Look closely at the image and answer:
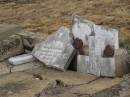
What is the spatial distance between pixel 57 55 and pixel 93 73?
55 cm

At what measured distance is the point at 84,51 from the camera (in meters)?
5.14

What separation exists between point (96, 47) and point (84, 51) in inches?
8.9

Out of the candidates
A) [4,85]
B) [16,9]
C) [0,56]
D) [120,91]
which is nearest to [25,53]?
[0,56]

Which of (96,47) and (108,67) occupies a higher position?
(96,47)

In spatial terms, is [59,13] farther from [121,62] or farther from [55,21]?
[121,62]

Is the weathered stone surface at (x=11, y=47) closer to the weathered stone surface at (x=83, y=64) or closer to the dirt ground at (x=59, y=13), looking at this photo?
the weathered stone surface at (x=83, y=64)

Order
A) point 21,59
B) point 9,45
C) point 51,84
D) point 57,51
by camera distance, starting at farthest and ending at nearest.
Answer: point 9,45
point 21,59
point 57,51
point 51,84

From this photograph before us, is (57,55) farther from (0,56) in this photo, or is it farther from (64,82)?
(0,56)

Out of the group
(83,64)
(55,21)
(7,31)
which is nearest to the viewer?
(83,64)

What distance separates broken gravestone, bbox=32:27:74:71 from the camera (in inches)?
204

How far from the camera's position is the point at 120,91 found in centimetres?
430

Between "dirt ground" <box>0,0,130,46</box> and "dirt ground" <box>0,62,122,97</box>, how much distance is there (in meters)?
2.08

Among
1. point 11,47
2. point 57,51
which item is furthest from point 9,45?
point 57,51

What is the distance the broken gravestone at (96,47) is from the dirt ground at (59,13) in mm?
1787
